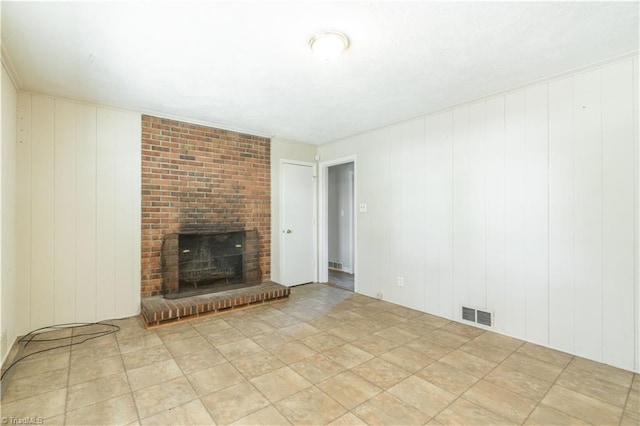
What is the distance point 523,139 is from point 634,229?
111cm

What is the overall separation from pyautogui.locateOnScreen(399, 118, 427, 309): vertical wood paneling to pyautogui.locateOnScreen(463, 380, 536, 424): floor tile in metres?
1.65

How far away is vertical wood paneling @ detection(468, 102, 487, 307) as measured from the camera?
10.3ft

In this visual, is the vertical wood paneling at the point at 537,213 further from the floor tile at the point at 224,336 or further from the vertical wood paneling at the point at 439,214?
the floor tile at the point at 224,336

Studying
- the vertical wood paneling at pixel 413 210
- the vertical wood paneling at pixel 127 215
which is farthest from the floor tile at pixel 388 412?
the vertical wood paneling at pixel 127 215

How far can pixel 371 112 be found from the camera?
11.8ft

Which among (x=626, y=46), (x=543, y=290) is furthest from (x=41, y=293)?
(x=626, y=46)

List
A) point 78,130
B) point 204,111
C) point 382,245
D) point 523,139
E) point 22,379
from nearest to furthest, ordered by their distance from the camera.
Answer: point 22,379 → point 523,139 → point 78,130 → point 204,111 → point 382,245

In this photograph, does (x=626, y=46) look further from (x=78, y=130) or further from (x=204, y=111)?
(x=78, y=130)

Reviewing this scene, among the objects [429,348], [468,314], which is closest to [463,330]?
[468,314]

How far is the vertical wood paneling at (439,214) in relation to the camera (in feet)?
11.3

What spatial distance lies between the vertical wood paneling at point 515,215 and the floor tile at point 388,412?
5.64ft

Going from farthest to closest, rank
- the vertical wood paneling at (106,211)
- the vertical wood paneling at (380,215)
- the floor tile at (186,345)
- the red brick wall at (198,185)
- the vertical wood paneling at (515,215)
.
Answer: the vertical wood paneling at (380,215)
the red brick wall at (198,185)
the vertical wood paneling at (106,211)
the vertical wood paneling at (515,215)
the floor tile at (186,345)

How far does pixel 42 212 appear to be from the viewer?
3039mm

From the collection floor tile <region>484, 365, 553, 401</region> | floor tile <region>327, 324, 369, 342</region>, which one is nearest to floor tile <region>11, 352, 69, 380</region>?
floor tile <region>327, 324, 369, 342</region>
